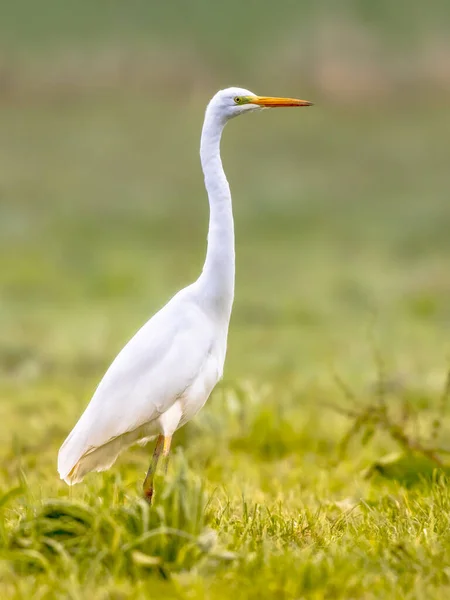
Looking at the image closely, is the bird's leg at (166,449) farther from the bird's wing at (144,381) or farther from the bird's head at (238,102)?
the bird's head at (238,102)

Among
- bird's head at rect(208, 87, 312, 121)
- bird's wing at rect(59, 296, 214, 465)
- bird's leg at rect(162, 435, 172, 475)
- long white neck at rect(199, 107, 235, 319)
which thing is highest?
bird's head at rect(208, 87, 312, 121)

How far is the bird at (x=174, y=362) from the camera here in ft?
16.1

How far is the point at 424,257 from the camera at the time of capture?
2552 cm

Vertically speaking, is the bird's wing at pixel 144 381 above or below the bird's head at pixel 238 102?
below

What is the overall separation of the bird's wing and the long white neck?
0.17m

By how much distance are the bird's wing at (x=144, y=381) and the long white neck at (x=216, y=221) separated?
167 mm

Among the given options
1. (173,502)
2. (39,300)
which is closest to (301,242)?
(39,300)

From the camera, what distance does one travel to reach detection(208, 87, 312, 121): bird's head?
16.4 feet

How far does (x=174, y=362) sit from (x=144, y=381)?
0.15 metres

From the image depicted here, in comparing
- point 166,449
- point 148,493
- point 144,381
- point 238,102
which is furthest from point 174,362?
point 238,102

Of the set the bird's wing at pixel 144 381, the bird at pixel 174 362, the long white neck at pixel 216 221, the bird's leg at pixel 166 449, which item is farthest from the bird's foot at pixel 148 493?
the long white neck at pixel 216 221

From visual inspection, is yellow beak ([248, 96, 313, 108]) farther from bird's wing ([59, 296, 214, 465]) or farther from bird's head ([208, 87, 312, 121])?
bird's wing ([59, 296, 214, 465])

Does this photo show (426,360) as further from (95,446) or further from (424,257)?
(424,257)

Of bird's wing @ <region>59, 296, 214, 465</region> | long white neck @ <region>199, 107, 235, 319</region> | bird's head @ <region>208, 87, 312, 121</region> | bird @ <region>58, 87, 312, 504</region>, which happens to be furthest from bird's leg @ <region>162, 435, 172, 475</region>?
bird's head @ <region>208, 87, 312, 121</region>
